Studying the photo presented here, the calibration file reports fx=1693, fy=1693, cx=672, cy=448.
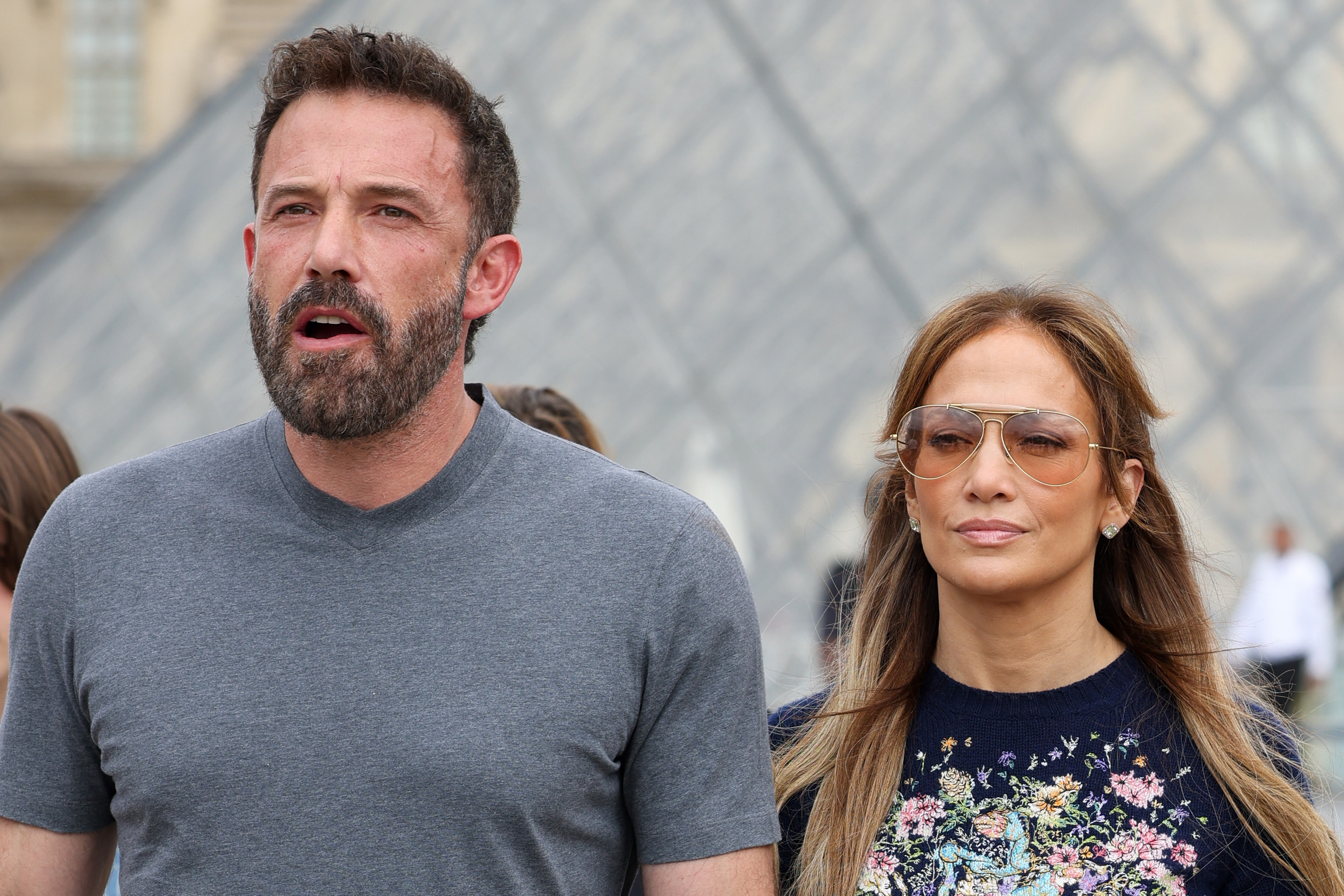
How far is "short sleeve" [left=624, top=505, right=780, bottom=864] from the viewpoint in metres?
1.66

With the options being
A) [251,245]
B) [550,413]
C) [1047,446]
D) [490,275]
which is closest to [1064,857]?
[1047,446]

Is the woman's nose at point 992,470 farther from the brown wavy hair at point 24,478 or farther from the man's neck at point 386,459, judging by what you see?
the brown wavy hair at point 24,478

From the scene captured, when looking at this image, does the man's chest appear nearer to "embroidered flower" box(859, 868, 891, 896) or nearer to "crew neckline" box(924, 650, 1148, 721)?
"embroidered flower" box(859, 868, 891, 896)

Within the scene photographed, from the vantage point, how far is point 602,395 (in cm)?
931

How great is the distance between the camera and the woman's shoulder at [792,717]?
2.14 metres

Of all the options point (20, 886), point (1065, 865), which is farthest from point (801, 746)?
point (20, 886)

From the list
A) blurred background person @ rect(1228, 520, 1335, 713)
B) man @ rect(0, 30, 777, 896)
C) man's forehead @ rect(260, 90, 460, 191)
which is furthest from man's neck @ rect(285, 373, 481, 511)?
blurred background person @ rect(1228, 520, 1335, 713)

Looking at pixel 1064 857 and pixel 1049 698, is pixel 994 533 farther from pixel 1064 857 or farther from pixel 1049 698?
pixel 1064 857

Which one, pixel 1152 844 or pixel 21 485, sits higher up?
pixel 21 485

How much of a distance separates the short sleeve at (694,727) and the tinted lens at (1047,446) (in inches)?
18.0

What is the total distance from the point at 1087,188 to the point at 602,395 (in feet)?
9.76

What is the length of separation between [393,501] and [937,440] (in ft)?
2.17

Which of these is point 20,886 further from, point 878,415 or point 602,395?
point 602,395

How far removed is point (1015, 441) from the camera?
1973 mm
